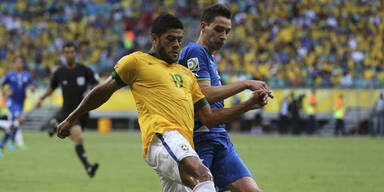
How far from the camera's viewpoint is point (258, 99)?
226 inches

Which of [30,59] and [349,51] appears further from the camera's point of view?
[30,59]

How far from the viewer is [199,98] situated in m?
6.02

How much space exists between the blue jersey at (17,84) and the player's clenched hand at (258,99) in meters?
16.1

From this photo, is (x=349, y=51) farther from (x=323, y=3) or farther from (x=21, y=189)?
(x=21, y=189)

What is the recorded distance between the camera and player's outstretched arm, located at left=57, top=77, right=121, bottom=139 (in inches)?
230

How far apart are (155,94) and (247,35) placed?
3290 centimetres

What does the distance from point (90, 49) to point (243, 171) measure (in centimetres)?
3493

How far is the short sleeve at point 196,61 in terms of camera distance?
6227 millimetres

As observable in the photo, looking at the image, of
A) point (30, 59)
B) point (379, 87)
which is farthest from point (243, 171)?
point (30, 59)

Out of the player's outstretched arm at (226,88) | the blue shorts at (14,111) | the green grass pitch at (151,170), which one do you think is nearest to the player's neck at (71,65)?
→ the green grass pitch at (151,170)

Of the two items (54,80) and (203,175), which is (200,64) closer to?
(203,175)

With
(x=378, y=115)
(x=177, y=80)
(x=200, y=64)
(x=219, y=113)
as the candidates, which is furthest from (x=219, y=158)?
(x=378, y=115)

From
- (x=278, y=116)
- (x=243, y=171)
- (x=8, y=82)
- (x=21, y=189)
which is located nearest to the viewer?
(x=243, y=171)

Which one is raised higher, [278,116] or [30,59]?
[30,59]
